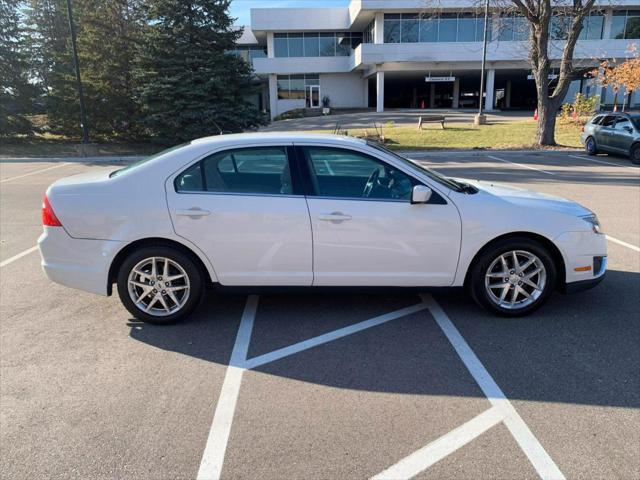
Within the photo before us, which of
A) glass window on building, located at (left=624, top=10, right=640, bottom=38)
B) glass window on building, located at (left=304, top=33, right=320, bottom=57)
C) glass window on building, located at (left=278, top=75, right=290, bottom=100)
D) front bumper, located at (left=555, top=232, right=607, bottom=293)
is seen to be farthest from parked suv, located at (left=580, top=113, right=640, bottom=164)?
glass window on building, located at (left=278, top=75, right=290, bottom=100)

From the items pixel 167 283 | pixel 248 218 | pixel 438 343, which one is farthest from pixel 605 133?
pixel 167 283

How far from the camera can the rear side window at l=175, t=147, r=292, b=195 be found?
431 cm

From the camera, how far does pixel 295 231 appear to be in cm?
420

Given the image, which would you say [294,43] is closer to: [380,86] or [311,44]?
[311,44]

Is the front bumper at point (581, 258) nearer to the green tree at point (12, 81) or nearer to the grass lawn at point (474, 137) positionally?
the grass lawn at point (474, 137)

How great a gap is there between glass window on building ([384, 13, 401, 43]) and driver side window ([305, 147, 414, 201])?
43.7 meters

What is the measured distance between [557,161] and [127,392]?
17.2 metres

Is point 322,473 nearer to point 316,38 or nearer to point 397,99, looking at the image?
point 316,38

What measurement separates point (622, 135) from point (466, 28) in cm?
3122

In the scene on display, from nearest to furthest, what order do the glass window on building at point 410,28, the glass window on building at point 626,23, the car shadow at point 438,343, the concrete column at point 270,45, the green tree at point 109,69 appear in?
the car shadow at point 438,343, the green tree at point 109,69, the glass window on building at point 410,28, the glass window on building at point 626,23, the concrete column at point 270,45

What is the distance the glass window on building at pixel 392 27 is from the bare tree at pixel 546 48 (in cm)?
2523

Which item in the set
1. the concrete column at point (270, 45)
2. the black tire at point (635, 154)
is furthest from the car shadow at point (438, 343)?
the concrete column at point (270, 45)

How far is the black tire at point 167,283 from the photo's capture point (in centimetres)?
425

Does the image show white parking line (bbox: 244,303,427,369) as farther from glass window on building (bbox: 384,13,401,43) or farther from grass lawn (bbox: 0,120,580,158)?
glass window on building (bbox: 384,13,401,43)
